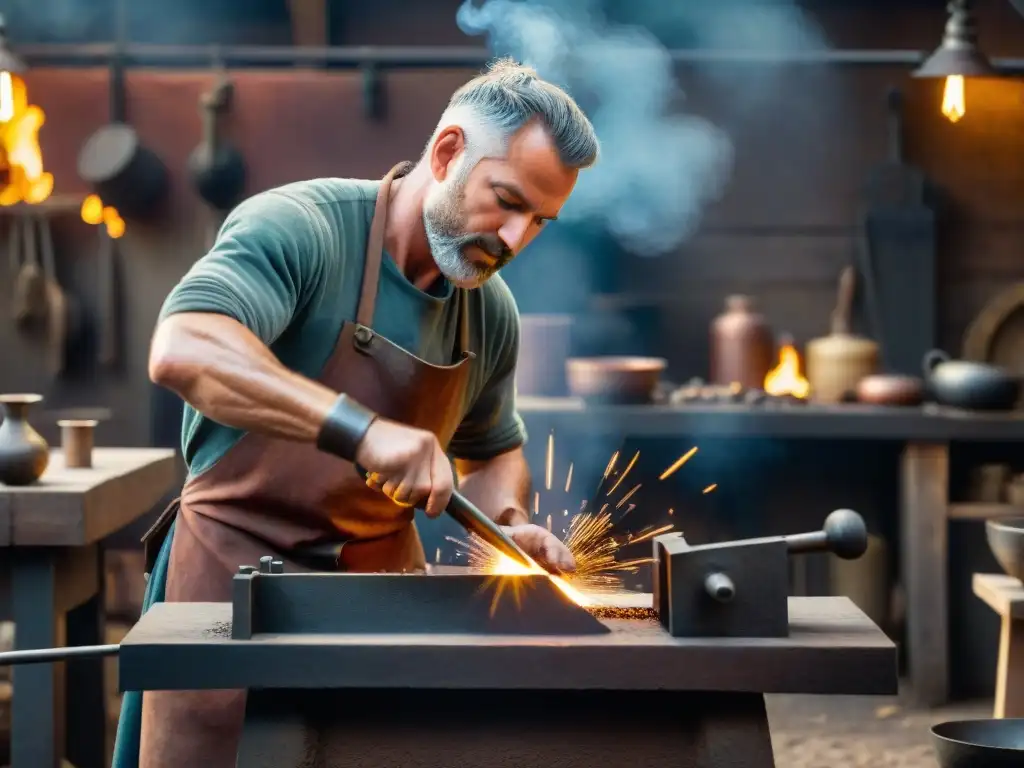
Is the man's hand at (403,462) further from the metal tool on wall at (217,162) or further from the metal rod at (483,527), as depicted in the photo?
the metal tool on wall at (217,162)

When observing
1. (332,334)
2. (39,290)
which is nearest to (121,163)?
(39,290)

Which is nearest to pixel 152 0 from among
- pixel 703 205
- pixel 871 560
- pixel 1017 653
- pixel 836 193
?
pixel 703 205

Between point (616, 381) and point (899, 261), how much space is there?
1.59 m

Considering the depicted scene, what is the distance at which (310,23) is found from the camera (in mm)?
7133

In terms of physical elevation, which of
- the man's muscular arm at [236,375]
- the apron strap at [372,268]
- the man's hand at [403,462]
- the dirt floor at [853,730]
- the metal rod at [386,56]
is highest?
the metal rod at [386,56]

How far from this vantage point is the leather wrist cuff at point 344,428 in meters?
2.55

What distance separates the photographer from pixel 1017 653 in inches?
154

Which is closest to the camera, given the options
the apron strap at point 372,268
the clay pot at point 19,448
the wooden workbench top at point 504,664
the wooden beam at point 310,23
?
the wooden workbench top at point 504,664

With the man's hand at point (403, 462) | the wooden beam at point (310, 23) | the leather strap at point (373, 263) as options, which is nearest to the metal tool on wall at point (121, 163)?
the wooden beam at point (310, 23)

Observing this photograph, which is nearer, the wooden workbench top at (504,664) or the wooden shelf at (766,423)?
the wooden workbench top at (504,664)

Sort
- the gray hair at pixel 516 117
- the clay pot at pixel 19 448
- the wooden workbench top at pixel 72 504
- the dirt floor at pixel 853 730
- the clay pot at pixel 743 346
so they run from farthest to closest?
the clay pot at pixel 743 346 → the dirt floor at pixel 853 730 → the clay pot at pixel 19 448 → the wooden workbench top at pixel 72 504 → the gray hair at pixel 516 117

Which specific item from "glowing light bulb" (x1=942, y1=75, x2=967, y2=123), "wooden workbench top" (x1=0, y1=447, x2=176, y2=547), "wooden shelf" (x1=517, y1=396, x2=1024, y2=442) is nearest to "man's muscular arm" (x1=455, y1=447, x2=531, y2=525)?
"wooden workbench top" (x1=0, y1=447, x2=176, y2=547)

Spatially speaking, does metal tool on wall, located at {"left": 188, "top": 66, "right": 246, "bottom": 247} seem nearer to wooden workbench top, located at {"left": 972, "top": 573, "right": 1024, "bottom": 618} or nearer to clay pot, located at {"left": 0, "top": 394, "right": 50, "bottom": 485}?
clay pot, located at {"left": 0, "top": 394, "right": 50, "bottom": 485}

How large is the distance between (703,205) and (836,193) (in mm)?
641
